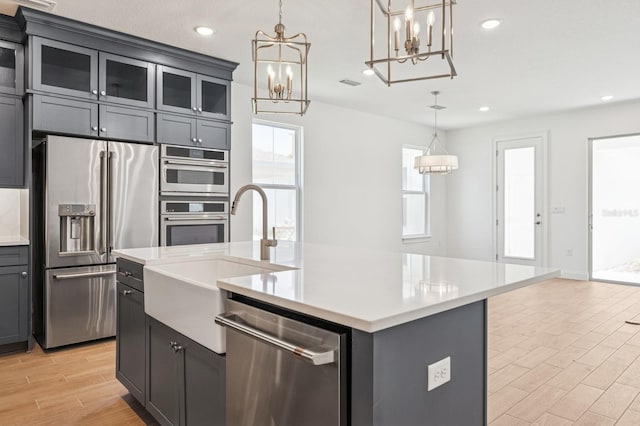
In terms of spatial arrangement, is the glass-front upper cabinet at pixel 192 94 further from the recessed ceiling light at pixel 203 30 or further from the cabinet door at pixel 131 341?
the cabinet door at pixel 131 341

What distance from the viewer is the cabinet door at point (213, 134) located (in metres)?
4.30

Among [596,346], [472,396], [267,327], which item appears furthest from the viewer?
[596,346]

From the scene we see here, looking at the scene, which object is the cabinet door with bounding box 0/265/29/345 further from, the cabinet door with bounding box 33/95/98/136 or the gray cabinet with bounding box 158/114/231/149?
the gray cabinet with bounding box 158/114/231/149

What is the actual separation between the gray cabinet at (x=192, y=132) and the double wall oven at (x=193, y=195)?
0.07m

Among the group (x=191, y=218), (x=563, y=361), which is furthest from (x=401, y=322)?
(x=191, y=218)

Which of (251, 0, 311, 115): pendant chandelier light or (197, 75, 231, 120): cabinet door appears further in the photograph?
(197, 75, 231, 120): cabinet door

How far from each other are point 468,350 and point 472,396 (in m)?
0.17

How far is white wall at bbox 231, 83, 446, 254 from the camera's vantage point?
521 centimetres

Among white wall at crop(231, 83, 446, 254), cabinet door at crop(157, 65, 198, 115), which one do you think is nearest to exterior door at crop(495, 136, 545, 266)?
white wall at crop(231, 83, 446, 254)

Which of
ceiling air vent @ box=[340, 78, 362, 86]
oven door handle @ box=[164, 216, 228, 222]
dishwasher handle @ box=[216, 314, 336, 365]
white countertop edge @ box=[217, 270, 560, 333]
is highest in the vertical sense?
ceiling air vent @ box=[340, 78, 362, 86]

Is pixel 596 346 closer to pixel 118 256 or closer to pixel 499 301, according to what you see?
pixel 499 301

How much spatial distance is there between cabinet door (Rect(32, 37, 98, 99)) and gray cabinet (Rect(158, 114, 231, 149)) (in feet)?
2.10

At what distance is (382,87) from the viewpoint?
17.8ft

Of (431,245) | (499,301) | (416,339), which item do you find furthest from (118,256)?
(431,245)
